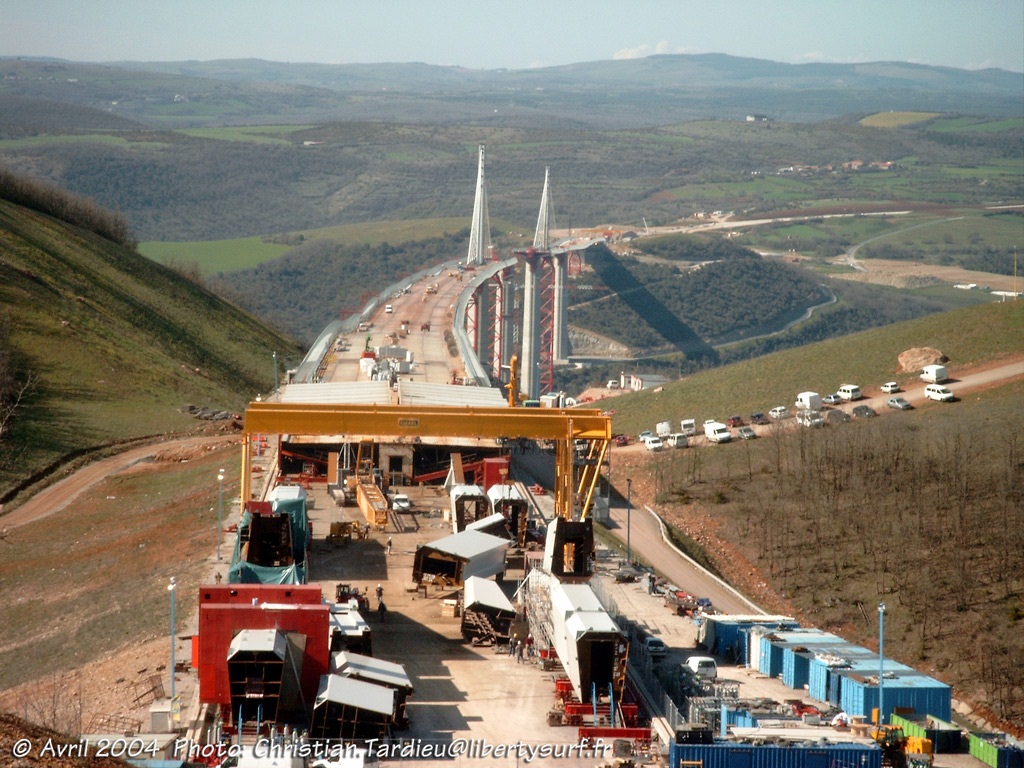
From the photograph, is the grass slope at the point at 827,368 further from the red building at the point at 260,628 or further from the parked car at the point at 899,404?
the red building at the point at 260,628

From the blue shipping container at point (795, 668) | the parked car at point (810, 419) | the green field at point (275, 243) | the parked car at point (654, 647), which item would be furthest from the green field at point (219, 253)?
the blue shipping container at point (795, 668)

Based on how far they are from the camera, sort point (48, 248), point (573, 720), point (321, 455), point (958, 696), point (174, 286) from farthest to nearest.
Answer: point (174, 286) < point (48, 248) < point (321, 455) < point (958, 696) < point (573, 720)

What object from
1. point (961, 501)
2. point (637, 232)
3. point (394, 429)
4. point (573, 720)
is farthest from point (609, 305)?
point (573, 720)

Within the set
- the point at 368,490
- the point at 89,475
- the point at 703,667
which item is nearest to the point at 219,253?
the point at 89,475

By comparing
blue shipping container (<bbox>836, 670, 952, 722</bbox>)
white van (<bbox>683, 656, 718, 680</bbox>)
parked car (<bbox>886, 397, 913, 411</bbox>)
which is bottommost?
parked car (<bbox>886, 397, 913, 411</bbox>)

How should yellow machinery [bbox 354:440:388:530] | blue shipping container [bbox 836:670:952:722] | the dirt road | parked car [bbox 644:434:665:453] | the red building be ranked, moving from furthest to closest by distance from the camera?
1. parked car [bbox 644:434:665:453]
2. the dirt road
3. yellow machinery [bbox 354:440:388:530]
4. blue shipping container [bbox 836:670:952:722]
5. the red building

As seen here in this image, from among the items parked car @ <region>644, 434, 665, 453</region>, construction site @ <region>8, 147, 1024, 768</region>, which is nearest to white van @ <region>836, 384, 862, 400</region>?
parked car @ <region>644, 434, 665, 453</region>

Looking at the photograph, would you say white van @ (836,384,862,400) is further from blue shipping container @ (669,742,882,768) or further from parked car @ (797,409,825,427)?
blue shipping container @ (669,742,882,768)

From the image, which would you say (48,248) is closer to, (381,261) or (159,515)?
(159,515)

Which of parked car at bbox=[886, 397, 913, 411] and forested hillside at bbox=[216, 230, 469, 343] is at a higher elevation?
parked car at bbox=[886, 397, 913, 411]
